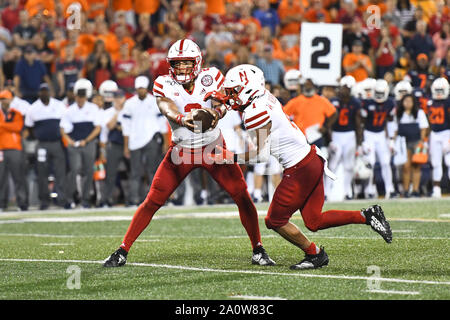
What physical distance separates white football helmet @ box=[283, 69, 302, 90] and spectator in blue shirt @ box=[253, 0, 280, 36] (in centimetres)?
320

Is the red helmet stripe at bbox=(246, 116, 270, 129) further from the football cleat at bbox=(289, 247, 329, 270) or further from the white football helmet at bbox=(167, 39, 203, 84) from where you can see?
the football cleat at bbox=(289, 247, 329, 270)

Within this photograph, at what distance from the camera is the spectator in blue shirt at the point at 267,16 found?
61.1 feet

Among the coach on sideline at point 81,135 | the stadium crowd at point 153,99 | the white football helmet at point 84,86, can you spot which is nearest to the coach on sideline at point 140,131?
the stadium crowd at point 153,99

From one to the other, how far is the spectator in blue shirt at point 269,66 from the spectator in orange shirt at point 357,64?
57.4 inches

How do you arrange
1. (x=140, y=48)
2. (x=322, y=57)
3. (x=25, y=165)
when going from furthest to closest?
(x=140, y=48), (x=25, y=165), (x=322, y=57)

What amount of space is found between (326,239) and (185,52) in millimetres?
2949

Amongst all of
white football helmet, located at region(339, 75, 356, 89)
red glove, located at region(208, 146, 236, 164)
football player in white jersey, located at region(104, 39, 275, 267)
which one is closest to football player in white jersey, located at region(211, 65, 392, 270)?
red glove, located at region(208, 146, 236, 164)

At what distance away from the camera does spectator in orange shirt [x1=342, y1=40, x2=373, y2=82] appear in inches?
687

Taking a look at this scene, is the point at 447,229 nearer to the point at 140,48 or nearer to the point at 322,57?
the point at 322,57

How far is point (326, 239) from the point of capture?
32.4 ft

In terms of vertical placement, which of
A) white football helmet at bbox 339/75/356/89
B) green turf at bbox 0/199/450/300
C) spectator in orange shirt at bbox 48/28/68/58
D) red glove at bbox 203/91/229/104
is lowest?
green turf at bbox 0/199/450/300

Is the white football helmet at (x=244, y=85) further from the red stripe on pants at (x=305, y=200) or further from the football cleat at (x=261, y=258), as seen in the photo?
the football cleat at (x=261, y=258)
